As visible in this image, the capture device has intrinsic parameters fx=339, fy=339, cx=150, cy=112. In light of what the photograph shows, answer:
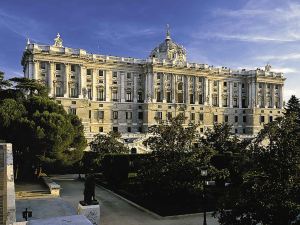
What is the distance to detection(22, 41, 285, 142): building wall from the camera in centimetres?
6250

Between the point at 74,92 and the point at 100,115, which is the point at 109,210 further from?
the point at 100,115

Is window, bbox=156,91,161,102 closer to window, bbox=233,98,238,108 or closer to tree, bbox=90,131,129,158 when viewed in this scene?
window, bbox=233,98,238,108

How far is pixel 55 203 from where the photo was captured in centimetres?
2450

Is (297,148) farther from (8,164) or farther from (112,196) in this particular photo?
(112,196)

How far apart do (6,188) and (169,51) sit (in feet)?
214

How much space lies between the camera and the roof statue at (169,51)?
259ft

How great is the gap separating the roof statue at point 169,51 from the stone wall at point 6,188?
59.5 meters

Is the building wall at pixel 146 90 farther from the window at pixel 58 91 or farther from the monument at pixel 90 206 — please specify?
the monument at pixel 90 206

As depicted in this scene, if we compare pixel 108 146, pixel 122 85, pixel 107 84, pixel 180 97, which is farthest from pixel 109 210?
pixel 180 97

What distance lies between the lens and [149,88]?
71.0 metres

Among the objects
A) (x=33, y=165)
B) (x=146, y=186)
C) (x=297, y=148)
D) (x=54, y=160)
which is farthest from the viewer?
(x=33, y=165)

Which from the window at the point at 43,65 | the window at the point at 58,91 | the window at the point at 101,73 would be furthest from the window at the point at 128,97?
the window at the point at 43,65

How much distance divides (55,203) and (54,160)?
7.10m

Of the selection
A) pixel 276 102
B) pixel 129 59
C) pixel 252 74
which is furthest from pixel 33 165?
pixel 276 102
